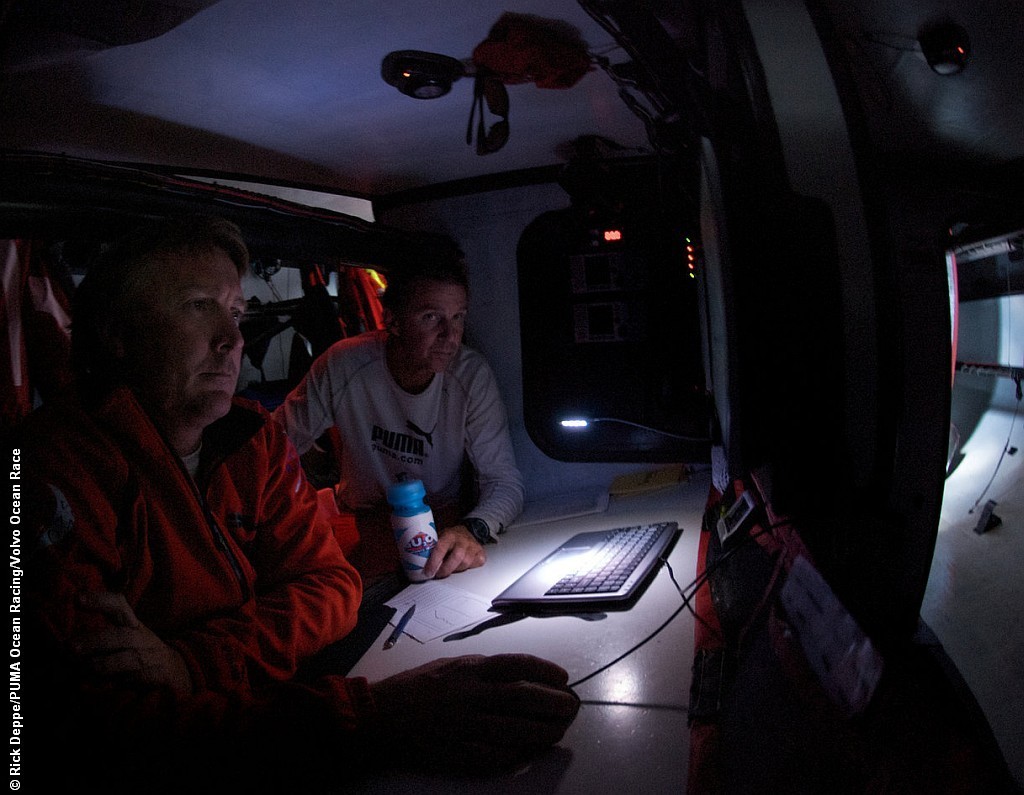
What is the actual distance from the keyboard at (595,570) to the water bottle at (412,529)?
27cm

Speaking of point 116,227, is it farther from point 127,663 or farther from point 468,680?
point 468,680

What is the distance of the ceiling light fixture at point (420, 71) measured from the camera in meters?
1.52

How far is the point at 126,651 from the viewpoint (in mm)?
998

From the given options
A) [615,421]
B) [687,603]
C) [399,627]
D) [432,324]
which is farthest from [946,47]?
[615,421]

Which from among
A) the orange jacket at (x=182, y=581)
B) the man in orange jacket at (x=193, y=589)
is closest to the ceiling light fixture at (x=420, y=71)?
the man in orange jacket at (x=193, y=589)

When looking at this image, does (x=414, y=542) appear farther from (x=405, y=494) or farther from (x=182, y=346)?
(x=182, y=346)

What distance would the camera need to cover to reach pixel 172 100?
1.71m

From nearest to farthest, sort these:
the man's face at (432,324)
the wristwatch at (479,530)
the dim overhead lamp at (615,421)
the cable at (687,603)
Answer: the cable at (687,603) → the wristwatch at (479,530) → the man's face at (432,324) → the dim overhead lamp at (615,421)

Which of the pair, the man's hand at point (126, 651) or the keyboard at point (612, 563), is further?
the keyboard at point (612, 563)

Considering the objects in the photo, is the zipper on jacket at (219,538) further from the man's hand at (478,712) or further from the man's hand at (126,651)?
the man's hand at (478,712)

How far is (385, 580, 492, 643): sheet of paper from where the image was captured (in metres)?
1.35

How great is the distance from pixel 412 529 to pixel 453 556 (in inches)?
5.5

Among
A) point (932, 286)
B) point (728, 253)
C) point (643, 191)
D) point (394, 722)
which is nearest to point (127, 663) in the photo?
point (394, 722)

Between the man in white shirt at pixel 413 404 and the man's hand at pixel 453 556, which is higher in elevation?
the man in white shirt at pixel 413 404
